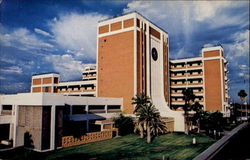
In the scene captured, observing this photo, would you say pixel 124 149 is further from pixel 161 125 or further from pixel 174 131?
pixel 174 131

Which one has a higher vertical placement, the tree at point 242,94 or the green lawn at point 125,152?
the tree at point 242,94

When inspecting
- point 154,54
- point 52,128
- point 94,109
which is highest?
point 154,54

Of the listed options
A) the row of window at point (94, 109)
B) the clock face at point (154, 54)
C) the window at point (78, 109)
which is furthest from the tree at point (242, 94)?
the window at point (78, 109)

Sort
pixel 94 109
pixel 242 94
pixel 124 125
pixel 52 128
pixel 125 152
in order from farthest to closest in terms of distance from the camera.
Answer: pixel 242 94 < pixel 94 109 < pixel 124 125 < pixel 52 128 < pixel 125 152

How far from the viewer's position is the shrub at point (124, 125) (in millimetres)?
48000

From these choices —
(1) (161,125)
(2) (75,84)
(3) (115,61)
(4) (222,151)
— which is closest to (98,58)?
(3) (115,61)

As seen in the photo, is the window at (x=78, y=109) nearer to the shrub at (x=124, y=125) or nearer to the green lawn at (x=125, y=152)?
the shrub at (x=124, y=125)

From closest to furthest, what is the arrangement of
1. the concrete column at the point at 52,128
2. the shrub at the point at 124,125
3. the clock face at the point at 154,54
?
the concrete column at the point at 52,128
the shrub at the point at 124,125
the clock face at the point at 154,54

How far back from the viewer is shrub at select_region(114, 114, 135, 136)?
157 ft

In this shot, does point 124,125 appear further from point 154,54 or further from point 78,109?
point 154,54

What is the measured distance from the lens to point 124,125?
1892 inches

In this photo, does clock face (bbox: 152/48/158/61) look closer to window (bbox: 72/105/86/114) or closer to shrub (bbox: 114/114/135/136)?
shrub (bbox: 114/114/135/136)

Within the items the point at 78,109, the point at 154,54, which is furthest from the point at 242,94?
the point at 78,109

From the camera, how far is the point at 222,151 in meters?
32.7
